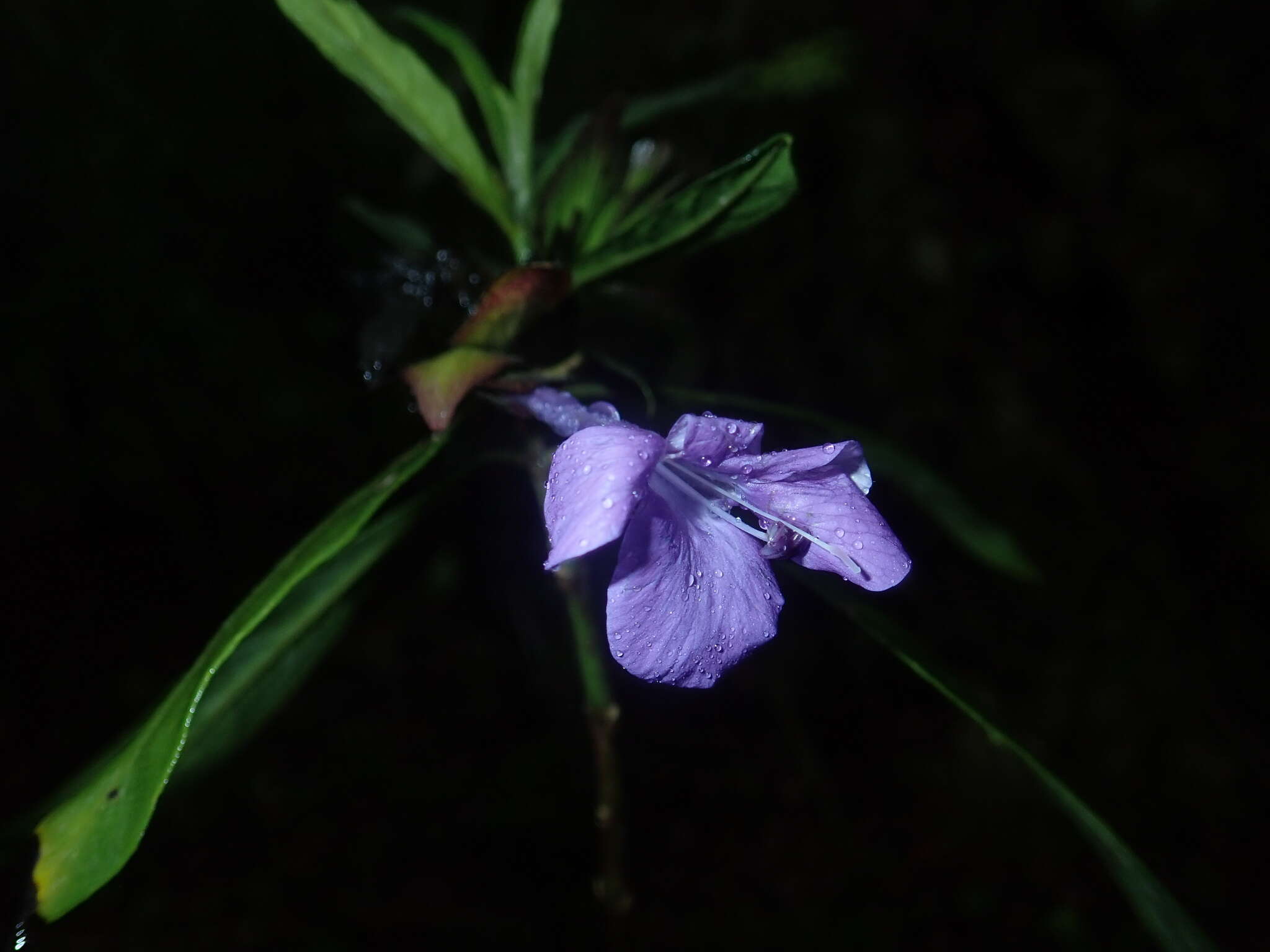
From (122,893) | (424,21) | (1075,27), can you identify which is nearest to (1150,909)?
(424,21)

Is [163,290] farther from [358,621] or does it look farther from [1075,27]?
[1075,27]

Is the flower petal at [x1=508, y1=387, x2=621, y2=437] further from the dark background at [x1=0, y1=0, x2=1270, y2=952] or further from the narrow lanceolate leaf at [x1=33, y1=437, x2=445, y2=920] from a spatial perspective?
the dark background at [x1=0, y1=0, x2=1270, y2=952]

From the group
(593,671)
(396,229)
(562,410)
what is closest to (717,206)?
(562,410)

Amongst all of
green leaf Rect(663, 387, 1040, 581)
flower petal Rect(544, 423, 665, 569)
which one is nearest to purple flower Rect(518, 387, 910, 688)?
flower petal Rect(544, 423, 665, 569)

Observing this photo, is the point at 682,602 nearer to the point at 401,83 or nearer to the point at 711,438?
the point at 711,438

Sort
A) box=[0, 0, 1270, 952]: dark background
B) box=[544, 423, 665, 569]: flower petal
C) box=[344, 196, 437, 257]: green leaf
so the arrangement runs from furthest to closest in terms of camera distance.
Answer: box=[0, 0, 1270, 952]: dark background, box=[344, 196, 437, 257]: green leaf, box=[544, 423, 665, 569]: flower petal

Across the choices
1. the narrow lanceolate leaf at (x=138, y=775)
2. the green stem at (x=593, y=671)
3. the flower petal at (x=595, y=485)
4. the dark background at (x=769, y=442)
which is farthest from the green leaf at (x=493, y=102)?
the flower petal at (x=595, y=485)
